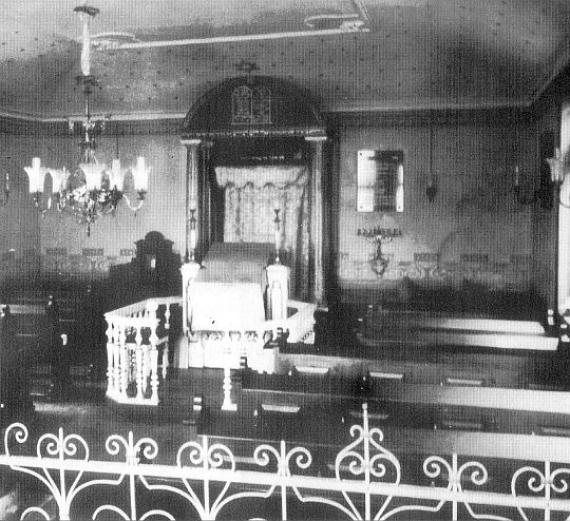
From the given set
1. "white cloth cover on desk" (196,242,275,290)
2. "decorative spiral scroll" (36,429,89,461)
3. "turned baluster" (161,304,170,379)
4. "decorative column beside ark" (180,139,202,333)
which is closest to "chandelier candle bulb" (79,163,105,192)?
"decorative spiral scroll" (36,429,89,461)

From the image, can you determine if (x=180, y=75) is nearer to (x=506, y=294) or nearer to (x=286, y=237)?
(x=286, y=237)

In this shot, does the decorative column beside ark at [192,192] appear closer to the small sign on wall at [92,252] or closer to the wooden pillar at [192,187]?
the wooden pillar at [192,187]

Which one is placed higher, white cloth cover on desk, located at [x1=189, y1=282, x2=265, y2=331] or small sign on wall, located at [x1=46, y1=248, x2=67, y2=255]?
small sign on wall, located at [x1=46, y1=248, x2=67, y2=255]

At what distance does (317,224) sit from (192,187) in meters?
1.82

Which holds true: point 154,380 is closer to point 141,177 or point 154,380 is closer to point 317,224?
point 141,177

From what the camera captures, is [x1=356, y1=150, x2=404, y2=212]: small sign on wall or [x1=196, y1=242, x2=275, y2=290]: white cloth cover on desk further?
[x1=356, y1=150, x2=404, y2=212]: small sign on wall

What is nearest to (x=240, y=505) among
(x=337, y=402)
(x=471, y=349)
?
(x=337, y=402)

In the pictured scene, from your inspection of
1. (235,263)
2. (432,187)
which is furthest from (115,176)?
(432,187)

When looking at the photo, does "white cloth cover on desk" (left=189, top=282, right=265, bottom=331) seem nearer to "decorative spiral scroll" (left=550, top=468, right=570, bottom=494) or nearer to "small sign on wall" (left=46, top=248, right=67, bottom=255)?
"small sign on wall" (left=46, top=248, right=67, bottom=255)

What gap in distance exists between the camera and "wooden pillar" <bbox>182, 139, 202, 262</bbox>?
9531 millimetres

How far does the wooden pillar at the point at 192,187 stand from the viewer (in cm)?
953

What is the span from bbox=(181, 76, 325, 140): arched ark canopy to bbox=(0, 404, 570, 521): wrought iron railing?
4.96 meters

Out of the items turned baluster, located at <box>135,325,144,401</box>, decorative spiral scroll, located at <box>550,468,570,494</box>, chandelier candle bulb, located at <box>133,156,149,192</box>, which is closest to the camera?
decorative spiral scroll, located at <box>550,468,570,494</box>

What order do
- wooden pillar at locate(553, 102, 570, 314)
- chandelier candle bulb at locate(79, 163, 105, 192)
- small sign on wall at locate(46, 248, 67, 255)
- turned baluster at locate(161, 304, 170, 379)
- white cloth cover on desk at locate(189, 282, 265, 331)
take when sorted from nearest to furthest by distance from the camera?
chandelier candle bulb at locate(79, 163, 105, 192) → wooden pillar at locate(553, 102, 570, 314) → turned baluster at locate(161, 304, 170, 379) → white cloth cover on desk at locate(189, 282, 265, 331) → small sign on wall at locate(46, 248, 67, 255)
